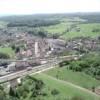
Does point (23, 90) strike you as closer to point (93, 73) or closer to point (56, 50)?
point (93, 73)

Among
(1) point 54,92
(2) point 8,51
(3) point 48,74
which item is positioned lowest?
(2) point 8,51

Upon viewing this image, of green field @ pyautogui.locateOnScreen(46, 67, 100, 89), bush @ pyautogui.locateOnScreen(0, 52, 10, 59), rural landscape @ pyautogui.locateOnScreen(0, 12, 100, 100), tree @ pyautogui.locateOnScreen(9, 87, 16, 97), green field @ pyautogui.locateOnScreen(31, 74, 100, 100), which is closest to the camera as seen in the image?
green field @ pyautogui.locateOnScreen(31, 74, 100, 100)

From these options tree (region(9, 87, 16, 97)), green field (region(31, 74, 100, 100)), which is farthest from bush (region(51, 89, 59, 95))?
tree (region(9, 87, 16, 97))

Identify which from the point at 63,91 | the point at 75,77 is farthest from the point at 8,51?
the point at 63,91

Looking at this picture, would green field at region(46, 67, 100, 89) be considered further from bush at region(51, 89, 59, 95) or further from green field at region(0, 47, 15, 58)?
green field at region(0, 47, 15, 58)

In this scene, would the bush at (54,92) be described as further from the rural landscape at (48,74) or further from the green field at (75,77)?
the green field at (75,77)

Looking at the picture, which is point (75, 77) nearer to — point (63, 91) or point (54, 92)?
point (63, 91)
